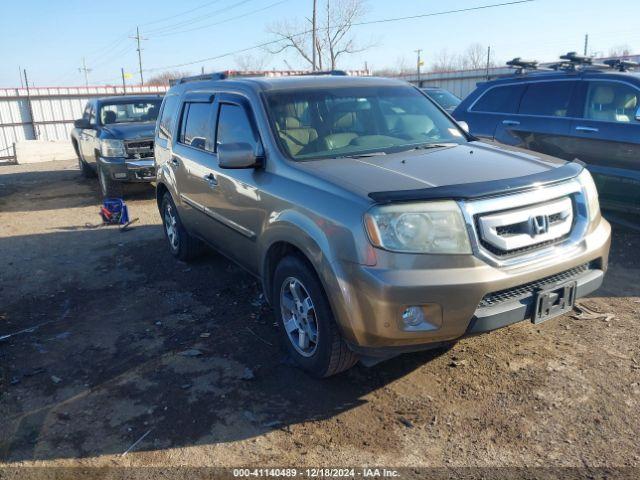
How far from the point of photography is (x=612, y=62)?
6.59m

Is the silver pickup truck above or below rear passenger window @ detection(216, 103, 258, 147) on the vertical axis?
below

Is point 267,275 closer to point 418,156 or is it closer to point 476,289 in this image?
point 418,156

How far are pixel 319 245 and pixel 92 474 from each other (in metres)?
1.72

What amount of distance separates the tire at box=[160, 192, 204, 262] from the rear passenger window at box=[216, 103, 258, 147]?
1.66 m

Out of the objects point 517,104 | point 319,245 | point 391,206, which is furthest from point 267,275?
point 517,104

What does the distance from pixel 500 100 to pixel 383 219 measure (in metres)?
5.10

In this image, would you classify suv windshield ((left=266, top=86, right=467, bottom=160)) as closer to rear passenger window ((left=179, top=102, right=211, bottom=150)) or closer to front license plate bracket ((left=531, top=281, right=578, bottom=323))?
rear passenger window ((left=179, top=102, right=211, bottom=150))

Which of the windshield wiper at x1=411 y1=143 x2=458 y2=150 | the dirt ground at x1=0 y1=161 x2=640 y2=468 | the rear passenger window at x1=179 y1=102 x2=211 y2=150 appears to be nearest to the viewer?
the dirt ground at x1=0 y1=161 x2=640 y2=468

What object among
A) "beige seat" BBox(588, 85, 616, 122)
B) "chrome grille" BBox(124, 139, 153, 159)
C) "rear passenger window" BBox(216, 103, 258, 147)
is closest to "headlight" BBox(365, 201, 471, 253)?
"rear passenger window" BBox(216, 103, 258, 147)

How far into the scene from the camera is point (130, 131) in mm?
9844

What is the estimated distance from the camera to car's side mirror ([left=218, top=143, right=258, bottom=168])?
142 inches

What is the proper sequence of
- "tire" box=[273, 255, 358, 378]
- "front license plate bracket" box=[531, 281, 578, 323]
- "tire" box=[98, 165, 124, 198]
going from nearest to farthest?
"front license plate bracket" box=[531, 281, 578, 323] < "tire" box=[273, 255, 358, 378] < "tire" box=[98, 165, 124, 198]

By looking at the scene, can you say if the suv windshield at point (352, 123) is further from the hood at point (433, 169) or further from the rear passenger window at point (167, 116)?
the rear passenger window at point (167, 116)

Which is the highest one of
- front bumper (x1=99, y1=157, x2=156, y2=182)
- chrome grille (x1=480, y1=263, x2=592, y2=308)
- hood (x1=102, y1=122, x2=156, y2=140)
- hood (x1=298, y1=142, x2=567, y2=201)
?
hood (x1=298, y1=142, x2=567, y2=201)
